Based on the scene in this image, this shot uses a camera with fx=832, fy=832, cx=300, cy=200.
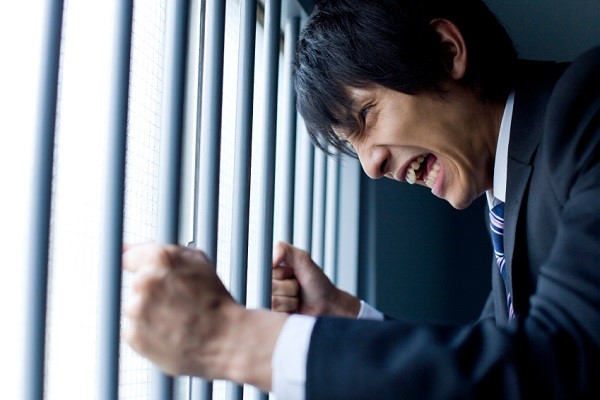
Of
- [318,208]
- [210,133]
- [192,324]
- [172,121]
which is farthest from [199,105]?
[318,208]

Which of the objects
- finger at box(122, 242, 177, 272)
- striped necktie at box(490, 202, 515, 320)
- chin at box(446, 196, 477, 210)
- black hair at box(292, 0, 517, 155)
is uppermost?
black hair at box(292, 0, 517, 155)

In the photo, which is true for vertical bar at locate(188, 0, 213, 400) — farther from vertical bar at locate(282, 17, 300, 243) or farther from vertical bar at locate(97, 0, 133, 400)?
vertical bar at locate(282, 17, 300, 243)

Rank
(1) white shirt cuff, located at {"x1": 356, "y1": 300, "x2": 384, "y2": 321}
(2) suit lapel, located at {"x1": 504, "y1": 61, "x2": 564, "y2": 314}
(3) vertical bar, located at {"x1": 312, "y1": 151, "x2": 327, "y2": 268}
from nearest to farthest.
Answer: (2) suit lapel, located at {"x1": 504, "y1": 61, "x2": 564, "y2": 314}
(1) white shirt cuff, located at {"x1": 356, "y1": 300, "x2": 384, "y2": 321}
(3) vertical bar, located at {"x1": 312, "y1": 151, "x2": 327, "y2": 268}

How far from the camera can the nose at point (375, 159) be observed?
134cm

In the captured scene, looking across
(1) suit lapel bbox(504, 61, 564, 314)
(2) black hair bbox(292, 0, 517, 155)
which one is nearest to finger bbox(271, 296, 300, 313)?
(2) black hair bbox(292, 0, 517, 155)

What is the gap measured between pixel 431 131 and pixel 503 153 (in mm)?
114

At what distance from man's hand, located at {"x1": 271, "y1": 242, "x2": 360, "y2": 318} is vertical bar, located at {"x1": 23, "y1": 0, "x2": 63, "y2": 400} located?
670mm

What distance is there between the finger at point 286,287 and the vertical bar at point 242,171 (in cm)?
15

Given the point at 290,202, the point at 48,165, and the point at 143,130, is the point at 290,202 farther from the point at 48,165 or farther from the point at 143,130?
the point at 48,165

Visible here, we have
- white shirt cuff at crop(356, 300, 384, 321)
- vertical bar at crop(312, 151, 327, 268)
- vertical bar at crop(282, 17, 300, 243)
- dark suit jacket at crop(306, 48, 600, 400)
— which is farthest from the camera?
vertical bar at crop(312, 151, 327, 268)

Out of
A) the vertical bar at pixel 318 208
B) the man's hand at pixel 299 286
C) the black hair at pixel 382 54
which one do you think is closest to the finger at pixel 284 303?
the man's hand at pixel 299 286

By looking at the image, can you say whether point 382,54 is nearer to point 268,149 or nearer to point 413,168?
point 413,168

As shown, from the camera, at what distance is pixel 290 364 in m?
0.82

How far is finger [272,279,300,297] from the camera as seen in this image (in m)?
1.54
